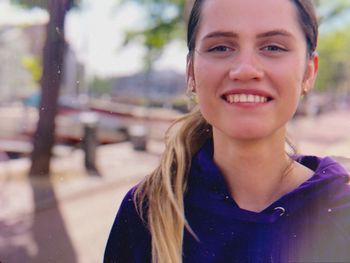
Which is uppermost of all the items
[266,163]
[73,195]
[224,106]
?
[224,106]

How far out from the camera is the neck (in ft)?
3.13

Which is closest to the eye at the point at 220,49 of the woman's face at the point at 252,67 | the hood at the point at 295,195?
the woman's face at the point at 252,67

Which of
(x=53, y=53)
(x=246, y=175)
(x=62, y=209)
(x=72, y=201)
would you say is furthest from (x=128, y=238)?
(x=72, y=201)

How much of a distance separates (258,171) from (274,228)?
14cm

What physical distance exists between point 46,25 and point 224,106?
2.49ft

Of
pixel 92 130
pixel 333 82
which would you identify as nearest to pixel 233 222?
pixel 333 82

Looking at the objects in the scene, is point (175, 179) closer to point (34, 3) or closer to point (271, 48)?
point (271, 48)

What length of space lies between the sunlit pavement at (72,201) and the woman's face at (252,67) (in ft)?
1.10

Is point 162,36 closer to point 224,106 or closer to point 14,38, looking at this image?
point 224,106

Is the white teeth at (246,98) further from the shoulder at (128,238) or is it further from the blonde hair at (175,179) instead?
the shoulder at (128,238)

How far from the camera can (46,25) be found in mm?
1377

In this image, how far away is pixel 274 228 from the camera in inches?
35.2

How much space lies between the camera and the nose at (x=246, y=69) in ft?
2.68

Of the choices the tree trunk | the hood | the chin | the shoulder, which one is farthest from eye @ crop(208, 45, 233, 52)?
the tree trunk
